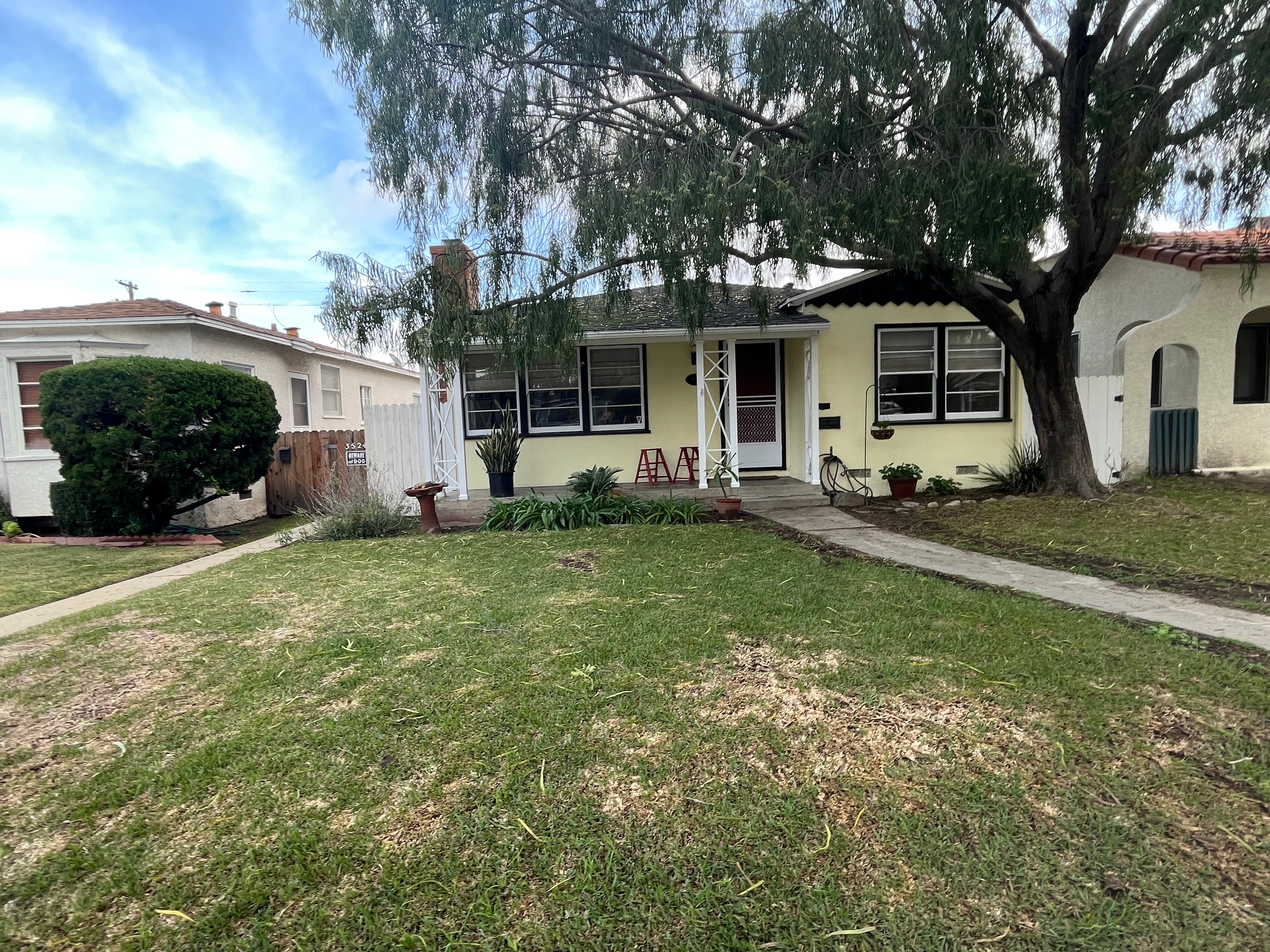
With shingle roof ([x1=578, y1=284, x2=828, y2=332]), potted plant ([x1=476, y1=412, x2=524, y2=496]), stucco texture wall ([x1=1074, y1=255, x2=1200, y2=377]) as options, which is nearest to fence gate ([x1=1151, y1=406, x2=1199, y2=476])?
stucco texture wall ([x1=1074, y1=255, x2=1200, y2=377])

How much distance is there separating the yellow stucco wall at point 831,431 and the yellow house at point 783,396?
0.02 meters

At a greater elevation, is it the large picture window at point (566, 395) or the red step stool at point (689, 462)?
the large picture window at point (566, 395)

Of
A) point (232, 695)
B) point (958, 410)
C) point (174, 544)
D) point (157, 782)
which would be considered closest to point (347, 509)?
point (174, 544)

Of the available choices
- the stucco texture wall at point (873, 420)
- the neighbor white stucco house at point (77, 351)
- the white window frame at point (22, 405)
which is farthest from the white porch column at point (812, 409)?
the white window frame at point (22, 405)

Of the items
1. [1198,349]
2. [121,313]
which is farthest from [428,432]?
[1198,349]

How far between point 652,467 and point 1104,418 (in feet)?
23.6

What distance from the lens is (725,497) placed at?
30.1ft

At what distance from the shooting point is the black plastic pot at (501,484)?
382 inches

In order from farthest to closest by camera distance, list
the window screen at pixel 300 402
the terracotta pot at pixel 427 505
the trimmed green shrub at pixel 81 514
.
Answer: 1. the window screen at pixel 300 402
2. the trimmed green shrub at pixel 81 514
3. the terracotta pot at pixel 427 505

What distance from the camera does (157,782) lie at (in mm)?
2662

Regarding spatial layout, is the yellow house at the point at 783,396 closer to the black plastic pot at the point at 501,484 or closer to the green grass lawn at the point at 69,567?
the black plastic pot at the point at 501,484

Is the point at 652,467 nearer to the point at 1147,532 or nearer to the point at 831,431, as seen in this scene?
the point at 831,431

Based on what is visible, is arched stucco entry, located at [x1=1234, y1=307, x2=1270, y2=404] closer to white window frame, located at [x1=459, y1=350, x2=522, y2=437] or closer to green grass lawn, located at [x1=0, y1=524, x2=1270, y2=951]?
green grass lawn, located at [x1=0, y1=524, x2=1270, y2=951]

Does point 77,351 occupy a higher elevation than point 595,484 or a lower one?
higher
